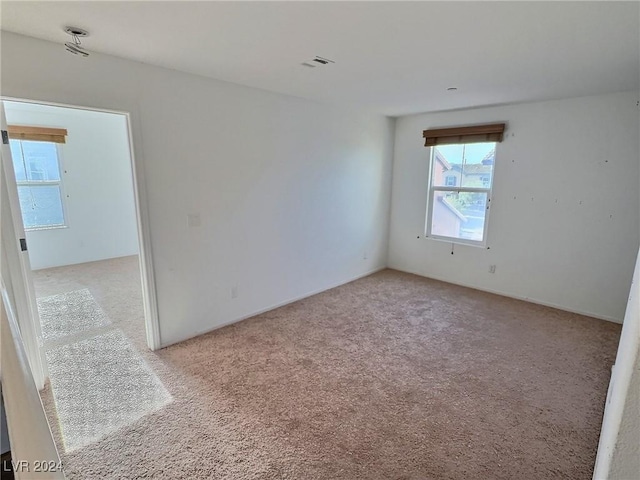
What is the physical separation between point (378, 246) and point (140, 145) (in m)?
3.68

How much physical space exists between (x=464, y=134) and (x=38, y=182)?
6.42 metres

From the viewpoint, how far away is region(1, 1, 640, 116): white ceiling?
5.40ft

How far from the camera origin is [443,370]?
264 centimetres

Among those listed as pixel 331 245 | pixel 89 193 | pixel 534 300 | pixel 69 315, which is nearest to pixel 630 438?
pixel 331 245

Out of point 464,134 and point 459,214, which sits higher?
point 464,134

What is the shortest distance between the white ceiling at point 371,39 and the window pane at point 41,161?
13.1 ft

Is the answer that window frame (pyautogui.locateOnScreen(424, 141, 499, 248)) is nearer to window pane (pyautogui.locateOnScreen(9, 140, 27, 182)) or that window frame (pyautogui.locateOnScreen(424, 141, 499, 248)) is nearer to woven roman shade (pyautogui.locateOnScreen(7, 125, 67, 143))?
woven roman shade (pyautogui.locateOnScreen(7, 125, 67, 143))

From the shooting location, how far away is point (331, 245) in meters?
4.38

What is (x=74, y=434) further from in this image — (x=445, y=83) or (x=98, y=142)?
(x=98, y=142)

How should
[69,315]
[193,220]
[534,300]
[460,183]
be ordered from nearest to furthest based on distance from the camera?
[193,220]
[69,315]
[534,300]
[460,183]

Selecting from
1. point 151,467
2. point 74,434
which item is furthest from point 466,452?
point 74,434

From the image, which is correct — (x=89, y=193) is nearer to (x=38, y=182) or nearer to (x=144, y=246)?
(x=38, y=182)

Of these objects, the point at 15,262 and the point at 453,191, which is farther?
the point at 453,191

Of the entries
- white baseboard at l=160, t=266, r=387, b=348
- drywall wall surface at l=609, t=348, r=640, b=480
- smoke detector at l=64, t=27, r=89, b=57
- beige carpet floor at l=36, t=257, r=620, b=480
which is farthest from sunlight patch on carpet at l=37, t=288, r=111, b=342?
drywall wall surface at l=609, t=348, r=640, b=480
